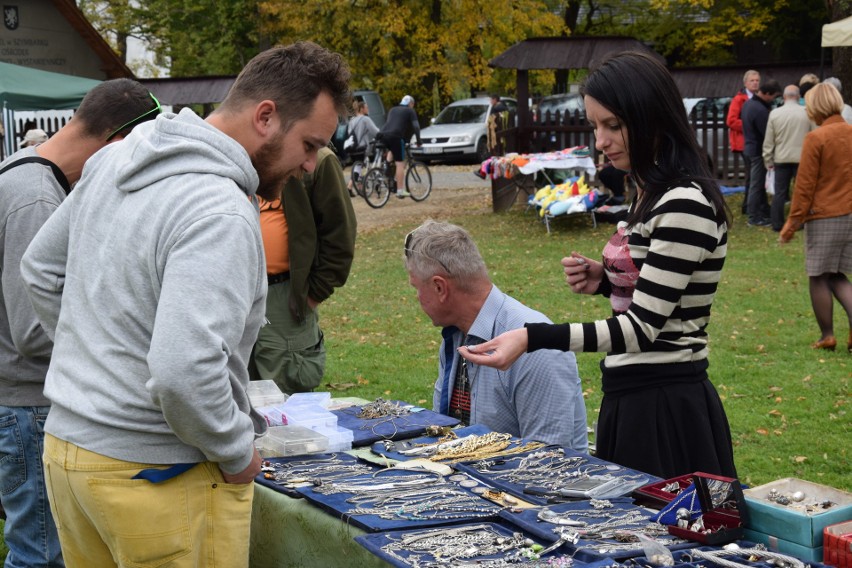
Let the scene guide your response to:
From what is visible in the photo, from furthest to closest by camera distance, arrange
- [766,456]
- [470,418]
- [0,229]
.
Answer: [766,456] → [470,418] → [0,229]

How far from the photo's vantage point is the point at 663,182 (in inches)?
121

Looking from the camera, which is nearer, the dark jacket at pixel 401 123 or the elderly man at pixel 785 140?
the elderly man at pixel 785 140

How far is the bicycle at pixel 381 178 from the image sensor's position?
18172mm

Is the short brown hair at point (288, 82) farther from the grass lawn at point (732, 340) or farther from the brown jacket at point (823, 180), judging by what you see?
the brown jacket at point (823, 180)

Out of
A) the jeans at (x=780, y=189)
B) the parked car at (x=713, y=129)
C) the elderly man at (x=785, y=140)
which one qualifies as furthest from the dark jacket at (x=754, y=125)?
the parked car at (x=713, y=129)

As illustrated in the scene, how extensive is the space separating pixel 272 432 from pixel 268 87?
1517mm

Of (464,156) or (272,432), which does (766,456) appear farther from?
(464,156)

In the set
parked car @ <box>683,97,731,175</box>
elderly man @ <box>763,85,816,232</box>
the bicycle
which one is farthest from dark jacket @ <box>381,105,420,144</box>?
elderly man @ <box>763,85,816,232</box>

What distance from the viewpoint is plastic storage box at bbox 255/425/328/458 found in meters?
3.57

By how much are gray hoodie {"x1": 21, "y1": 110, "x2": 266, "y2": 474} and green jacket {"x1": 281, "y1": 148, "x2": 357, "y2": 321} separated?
2.40 m

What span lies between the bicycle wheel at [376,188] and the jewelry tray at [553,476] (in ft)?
48.8

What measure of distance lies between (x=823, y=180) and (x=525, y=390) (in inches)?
200

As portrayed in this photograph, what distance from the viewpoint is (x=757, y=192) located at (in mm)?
14234

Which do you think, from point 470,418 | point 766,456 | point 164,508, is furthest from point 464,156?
point 164,508
